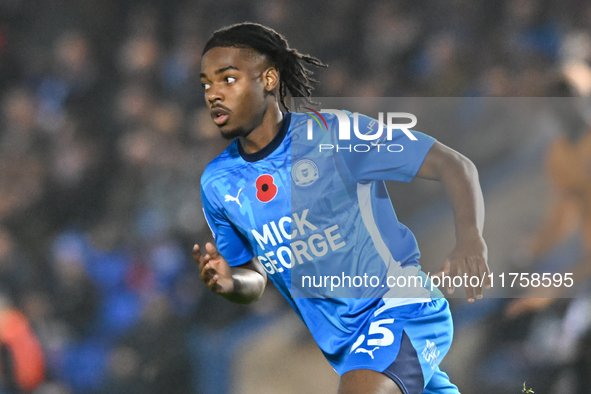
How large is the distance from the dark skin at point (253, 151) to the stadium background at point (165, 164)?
172cm

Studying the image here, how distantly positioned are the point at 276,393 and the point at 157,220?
150cm

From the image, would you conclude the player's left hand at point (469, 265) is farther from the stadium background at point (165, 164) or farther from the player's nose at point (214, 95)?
the stadium background at point (165, 164)

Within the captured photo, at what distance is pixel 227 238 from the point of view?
2.56 meters

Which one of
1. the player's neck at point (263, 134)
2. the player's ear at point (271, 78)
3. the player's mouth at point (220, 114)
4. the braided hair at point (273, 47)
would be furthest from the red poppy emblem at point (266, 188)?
the braided hair at point (273, 47)

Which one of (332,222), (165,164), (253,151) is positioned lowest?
(165,164)

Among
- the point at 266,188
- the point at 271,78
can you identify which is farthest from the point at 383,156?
the point at 271,78

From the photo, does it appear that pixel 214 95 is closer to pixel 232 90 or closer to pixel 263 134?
pixel 232 90

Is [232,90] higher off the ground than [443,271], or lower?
higher

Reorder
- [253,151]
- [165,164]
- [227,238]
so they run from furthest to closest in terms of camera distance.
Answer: [165,164] → [227,238] → [253,151]

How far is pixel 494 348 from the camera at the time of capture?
3945 mm

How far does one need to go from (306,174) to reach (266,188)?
170 millimetres

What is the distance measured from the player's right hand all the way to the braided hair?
887mm

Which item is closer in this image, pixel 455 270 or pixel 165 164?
pixel 455 270

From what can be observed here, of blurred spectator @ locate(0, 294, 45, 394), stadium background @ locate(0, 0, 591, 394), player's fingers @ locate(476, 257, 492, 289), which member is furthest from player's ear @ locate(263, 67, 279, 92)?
blurred spectator @ locate(0, 294, 45, 394)
